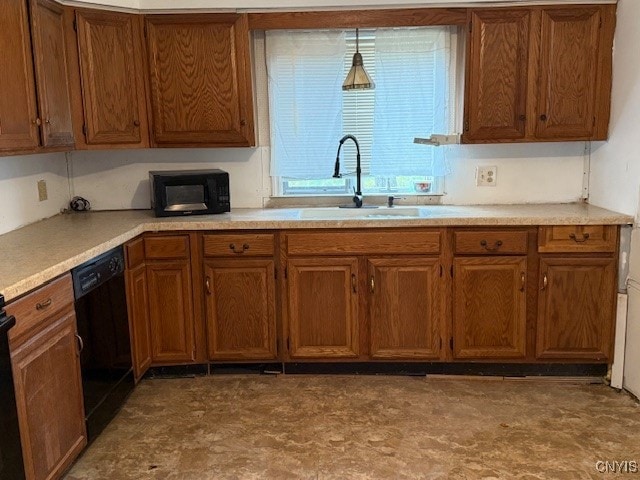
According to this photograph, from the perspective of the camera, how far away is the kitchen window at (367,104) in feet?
11.6

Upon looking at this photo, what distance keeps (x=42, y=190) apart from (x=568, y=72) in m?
2.99

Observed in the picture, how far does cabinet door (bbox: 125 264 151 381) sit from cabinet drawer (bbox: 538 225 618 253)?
6.95 feet

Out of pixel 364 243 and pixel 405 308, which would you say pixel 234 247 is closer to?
pixel 364 243

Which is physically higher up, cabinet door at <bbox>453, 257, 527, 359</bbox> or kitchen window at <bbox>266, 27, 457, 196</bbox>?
kitchen window at <bbox>266, 27, 457, 196</bbox>

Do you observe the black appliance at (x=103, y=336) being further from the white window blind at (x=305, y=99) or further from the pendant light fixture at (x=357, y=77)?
the pendant light fixture at (x=357, y=77)

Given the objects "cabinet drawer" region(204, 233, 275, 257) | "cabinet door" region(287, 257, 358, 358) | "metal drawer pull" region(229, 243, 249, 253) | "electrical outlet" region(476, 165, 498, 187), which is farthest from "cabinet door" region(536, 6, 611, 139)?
"metal drawer pull" region(229, 243, 249, 253)

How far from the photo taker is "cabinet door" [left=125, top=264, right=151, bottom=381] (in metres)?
3.02

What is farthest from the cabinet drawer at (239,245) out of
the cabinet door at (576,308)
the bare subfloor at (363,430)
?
the cabinet door at (576,308)

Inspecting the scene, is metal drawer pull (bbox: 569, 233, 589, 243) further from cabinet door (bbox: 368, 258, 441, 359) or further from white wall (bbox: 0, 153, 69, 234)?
white wall (bbox: 0, 153, 69, 234)

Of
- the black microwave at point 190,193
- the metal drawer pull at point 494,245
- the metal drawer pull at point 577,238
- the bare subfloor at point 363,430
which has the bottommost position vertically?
the bare subfloor at point 363,430

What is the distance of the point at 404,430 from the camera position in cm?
274

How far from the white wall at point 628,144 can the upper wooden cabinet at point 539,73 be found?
7 centimetres

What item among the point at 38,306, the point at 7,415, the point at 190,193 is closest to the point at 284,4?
the point at 190,193

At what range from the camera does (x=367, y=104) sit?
3.62 meters
